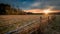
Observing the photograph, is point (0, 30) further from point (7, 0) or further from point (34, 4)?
point (34, 4)

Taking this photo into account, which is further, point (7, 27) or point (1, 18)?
point (1, 18)

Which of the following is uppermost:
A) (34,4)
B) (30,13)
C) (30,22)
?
(34,4)

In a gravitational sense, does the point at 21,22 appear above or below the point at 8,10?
below

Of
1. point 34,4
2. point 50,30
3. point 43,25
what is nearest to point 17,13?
point 34,4

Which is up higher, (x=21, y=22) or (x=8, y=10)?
(x=8, y=10)

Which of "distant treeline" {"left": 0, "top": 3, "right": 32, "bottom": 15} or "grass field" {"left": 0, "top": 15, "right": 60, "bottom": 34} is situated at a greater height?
"distant treeline" {"left": 0, "top": 3, "right": 32, "bottom": 15}

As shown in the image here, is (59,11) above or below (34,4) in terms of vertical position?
below

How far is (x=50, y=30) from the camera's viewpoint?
2.14 m

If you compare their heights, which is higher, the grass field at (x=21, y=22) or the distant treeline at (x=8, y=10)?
the distant treeline at (x=8, y=10)

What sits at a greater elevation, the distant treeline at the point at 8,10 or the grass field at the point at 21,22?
the distant treeline at the point at 8,10

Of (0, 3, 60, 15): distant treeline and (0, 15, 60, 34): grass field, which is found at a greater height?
(0, 3, 60, 15): distant treeline

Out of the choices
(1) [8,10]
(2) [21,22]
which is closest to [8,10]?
(1) [8,10]

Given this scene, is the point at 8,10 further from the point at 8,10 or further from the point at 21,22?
the point at 21,22

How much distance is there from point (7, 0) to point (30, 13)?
0.47m
